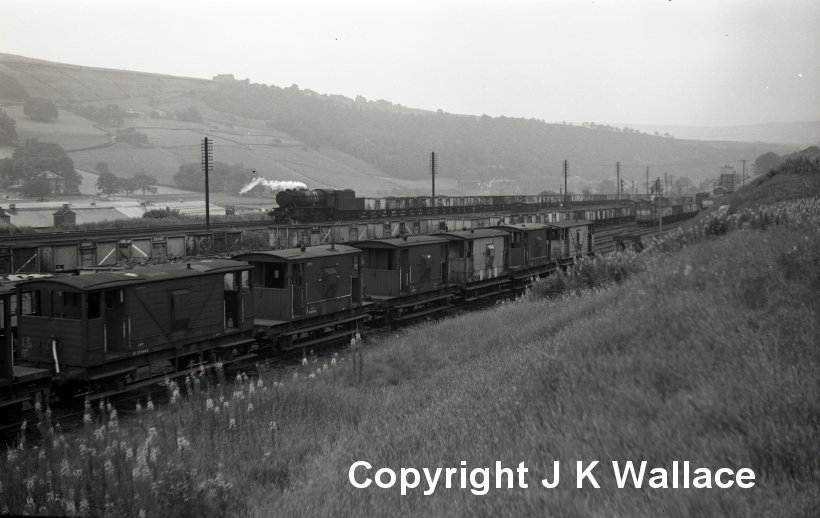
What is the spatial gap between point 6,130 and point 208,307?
96.1 metres

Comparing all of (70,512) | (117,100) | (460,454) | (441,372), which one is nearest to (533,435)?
(460,454)

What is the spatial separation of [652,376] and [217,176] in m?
120

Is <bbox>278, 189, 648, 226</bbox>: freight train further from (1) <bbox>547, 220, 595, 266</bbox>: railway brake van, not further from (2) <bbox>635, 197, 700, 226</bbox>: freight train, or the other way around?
(1) <bbox>547, 220, 595, 266</bbox>: railway brake van

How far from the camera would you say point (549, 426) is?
7.76 meters

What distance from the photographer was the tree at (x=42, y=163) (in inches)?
3393

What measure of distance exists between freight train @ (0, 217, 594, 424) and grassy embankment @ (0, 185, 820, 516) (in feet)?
5.58

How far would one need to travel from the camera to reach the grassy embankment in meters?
6.15

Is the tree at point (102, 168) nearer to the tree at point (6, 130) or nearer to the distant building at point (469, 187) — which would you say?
the tree at point (6, 130)

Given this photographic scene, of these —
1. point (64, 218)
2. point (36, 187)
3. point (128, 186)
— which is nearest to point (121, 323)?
point (64, 218)

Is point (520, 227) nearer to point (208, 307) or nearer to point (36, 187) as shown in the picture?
point (208, 307)

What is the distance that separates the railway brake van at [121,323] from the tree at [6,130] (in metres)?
93.5

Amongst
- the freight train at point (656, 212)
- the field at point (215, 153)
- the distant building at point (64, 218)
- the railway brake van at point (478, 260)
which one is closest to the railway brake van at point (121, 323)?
the railway brake van at point (478, 260)

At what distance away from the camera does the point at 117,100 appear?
170m

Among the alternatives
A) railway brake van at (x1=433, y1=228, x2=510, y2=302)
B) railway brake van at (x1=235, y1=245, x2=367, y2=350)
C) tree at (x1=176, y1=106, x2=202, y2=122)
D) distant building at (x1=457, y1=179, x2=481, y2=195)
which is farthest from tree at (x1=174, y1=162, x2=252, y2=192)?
railway brake van at (x1=235, y1=245, x2=367, y2=350)
